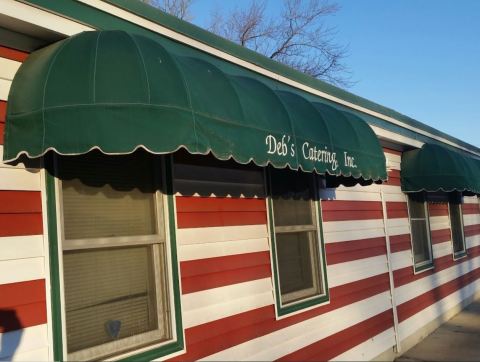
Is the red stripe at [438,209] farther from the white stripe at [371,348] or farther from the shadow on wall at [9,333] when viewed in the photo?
the shadow on wall at [9,333]

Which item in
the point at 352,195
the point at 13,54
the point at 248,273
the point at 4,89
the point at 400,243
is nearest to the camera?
the point at 4,89

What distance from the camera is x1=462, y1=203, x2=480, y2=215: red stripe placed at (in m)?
12.1

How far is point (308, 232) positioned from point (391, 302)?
Answer: 233cm

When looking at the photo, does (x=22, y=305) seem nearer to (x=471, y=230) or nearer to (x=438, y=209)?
(x=438, y=209)

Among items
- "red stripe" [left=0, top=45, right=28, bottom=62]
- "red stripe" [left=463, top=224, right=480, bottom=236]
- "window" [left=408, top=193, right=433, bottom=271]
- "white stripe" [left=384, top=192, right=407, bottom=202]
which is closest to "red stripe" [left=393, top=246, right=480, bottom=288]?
"window" [left=408, top=193, right=433, bottom=271]

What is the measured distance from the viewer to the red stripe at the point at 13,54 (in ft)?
11.0

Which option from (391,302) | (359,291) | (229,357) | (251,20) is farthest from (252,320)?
(251,20)

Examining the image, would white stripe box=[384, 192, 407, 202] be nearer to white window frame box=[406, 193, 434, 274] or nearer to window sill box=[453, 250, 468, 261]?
white window frame box=[406, 193, 434, 274]

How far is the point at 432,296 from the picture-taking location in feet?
30.1

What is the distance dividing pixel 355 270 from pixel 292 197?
1.56 m

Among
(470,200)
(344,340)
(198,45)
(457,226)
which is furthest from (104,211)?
(470,200)

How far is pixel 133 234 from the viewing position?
12.9 feet

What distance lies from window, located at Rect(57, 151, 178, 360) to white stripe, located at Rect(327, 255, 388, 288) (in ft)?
8.78

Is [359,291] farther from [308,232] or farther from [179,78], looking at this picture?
[179,78]
